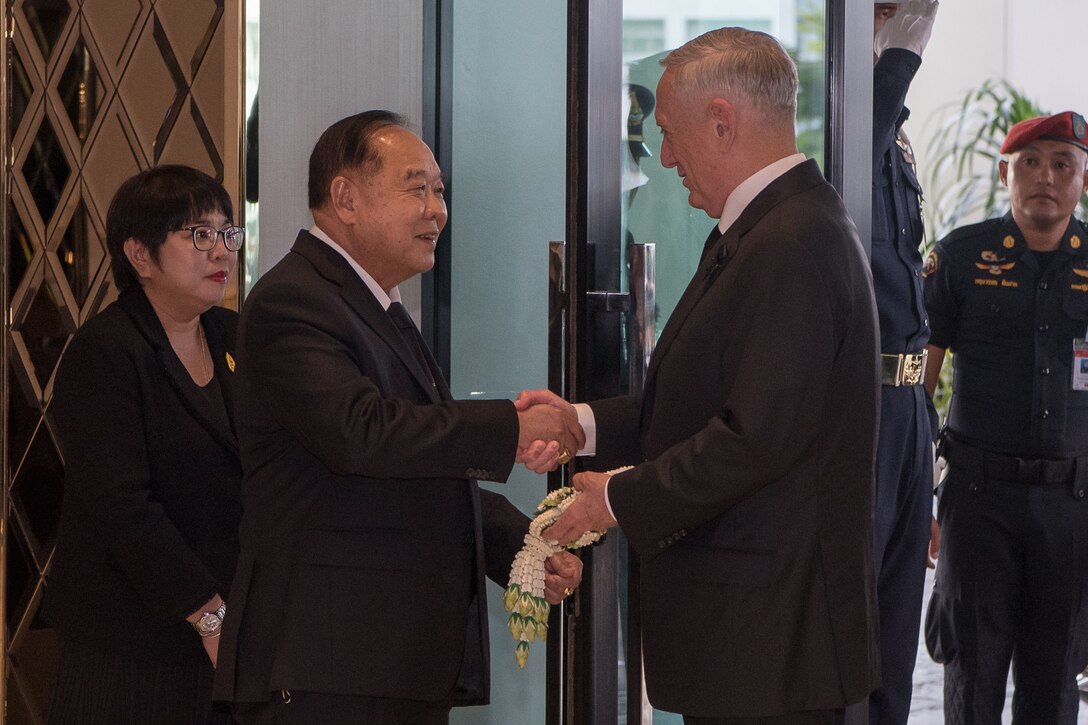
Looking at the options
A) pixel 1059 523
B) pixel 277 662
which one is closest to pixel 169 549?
pixel 277 662

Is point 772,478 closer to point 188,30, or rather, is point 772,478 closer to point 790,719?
point 790,719

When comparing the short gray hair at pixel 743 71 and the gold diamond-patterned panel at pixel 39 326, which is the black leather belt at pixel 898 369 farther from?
the gold diamond-patterned panel at pixel 39 326

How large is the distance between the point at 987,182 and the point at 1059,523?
4.22m

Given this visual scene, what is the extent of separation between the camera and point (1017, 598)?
3.52m

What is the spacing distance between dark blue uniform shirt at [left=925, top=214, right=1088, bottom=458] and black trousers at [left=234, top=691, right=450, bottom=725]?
2.18m

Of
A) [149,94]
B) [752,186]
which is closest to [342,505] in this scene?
[752,186]

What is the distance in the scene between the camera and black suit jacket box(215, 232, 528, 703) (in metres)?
1.94

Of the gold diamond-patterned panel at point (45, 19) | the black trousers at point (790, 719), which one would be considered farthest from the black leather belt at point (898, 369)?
the gold diamond-patterned panel at point (45, 19)

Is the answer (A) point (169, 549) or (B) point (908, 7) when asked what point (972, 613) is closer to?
(B) point (908, 7)

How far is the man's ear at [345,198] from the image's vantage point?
2.12 metres

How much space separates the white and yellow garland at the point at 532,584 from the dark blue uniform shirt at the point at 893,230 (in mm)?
1240

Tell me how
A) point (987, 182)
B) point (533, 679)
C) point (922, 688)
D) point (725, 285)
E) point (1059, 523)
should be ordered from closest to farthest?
point (725, 285), point (533, 679), point (1059, 523), point (922, 688), point (987, 182)

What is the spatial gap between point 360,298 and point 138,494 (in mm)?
639

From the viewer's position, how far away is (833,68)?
9.29 feet
